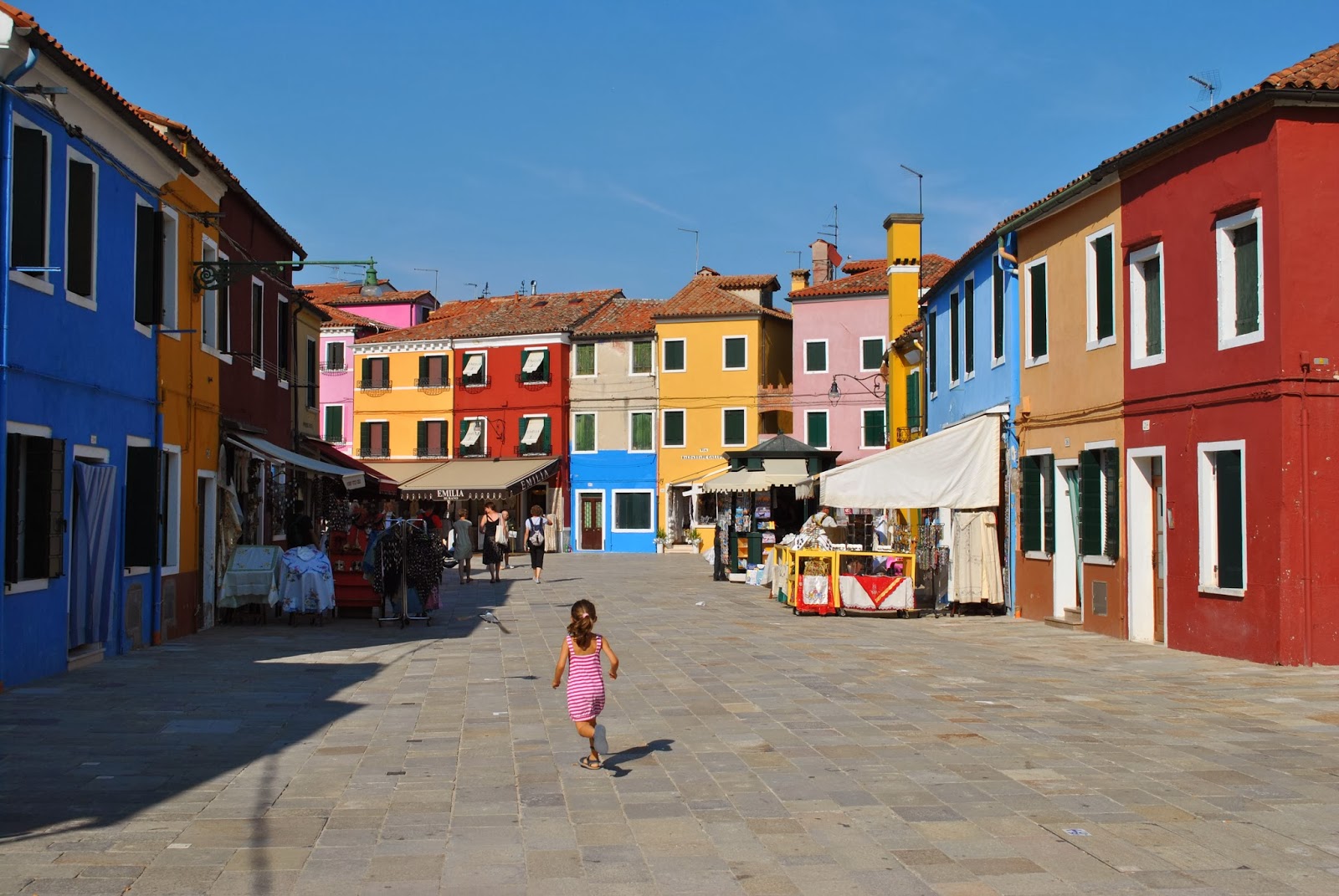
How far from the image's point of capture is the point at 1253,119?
531 inches

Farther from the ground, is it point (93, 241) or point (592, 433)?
point (592, 433)

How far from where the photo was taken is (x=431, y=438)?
51.9 meters

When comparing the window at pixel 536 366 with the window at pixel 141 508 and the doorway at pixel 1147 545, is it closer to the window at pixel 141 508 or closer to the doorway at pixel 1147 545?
the window at pixel 141 508

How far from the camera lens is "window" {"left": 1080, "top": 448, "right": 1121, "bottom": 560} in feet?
54.1

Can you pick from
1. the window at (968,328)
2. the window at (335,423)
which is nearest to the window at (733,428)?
the window at (335,423)

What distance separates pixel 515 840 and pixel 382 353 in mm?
47414

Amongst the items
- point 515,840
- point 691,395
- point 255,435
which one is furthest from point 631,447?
point 515,840

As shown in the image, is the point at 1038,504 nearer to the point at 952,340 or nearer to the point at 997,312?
the point at 997,312

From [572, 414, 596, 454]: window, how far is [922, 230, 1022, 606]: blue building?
2412 cm

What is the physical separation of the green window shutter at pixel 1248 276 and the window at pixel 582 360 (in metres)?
37.4

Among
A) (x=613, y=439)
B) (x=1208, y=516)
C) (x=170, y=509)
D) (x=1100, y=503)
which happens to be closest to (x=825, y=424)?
(x=613, y=439)

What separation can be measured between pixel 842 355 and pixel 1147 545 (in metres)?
31.3

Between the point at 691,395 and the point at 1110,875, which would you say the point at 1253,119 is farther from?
the point at 691,395

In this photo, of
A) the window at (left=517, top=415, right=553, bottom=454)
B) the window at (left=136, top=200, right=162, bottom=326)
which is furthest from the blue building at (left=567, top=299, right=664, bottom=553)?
the window at (left=136, top=200, right=162, bottom=326)
